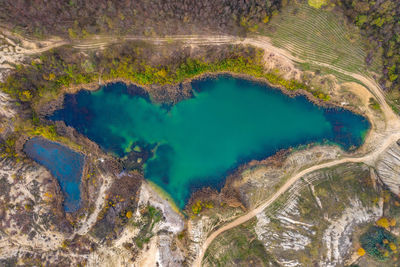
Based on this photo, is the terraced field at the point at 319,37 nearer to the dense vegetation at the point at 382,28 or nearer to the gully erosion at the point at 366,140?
the dense vegetation at the point at 382,28

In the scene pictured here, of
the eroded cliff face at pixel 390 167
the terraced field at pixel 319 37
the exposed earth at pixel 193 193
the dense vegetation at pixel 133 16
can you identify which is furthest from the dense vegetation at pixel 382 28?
the dense vegetation at pixel 133 16

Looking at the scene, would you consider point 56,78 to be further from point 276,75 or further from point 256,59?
point 276,75

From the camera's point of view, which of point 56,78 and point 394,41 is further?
point 56,78

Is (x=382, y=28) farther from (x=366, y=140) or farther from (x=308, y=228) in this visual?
(x=308, y=228)

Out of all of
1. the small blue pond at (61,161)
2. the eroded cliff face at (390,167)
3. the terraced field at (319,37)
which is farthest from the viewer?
the small blue pond at (61,161)

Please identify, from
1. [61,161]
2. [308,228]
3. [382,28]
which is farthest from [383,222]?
[61,161]

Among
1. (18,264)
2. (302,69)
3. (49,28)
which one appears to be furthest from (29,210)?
(302,69)
